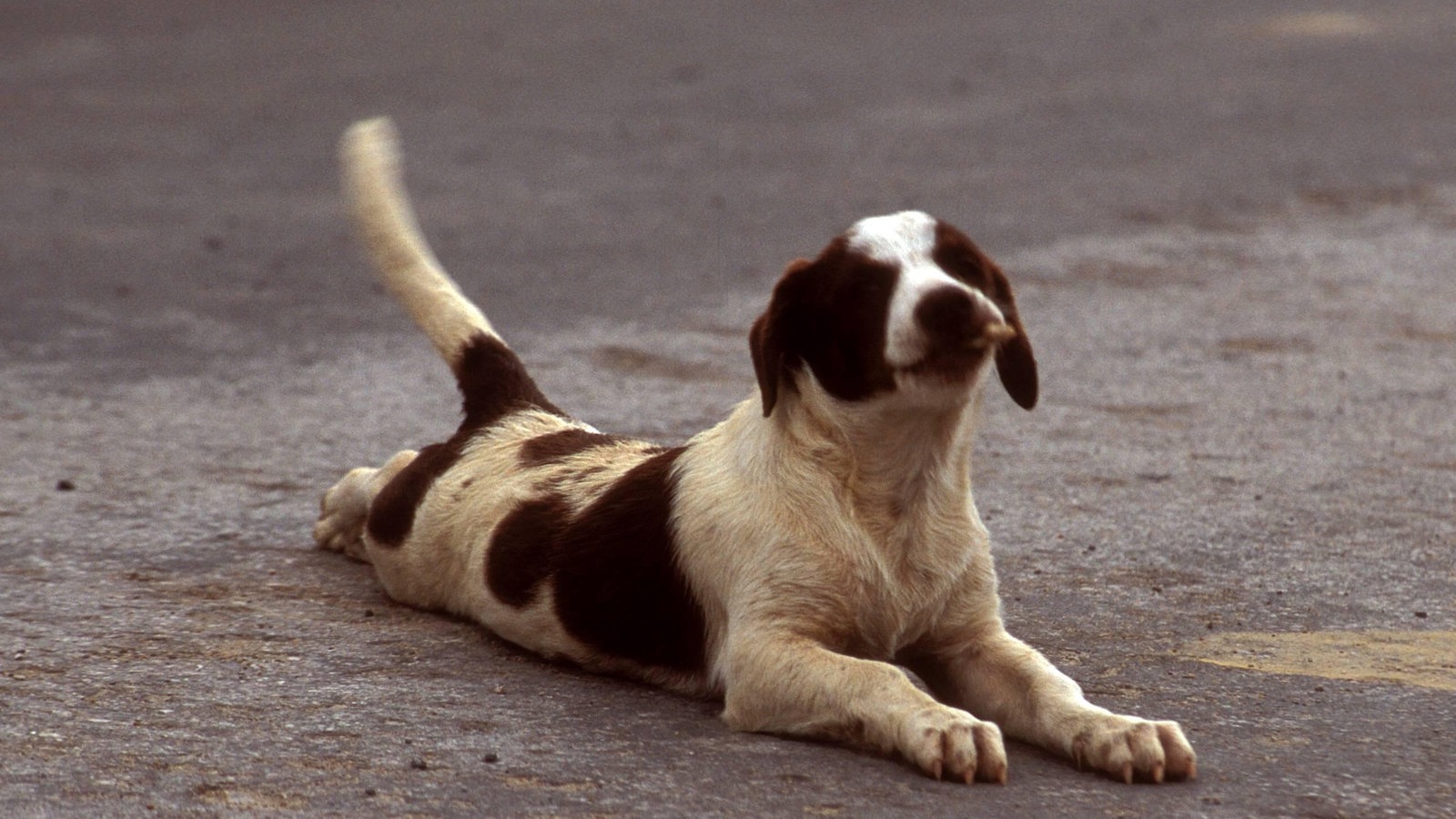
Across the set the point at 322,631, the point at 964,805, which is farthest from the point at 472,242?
the point at 964,805

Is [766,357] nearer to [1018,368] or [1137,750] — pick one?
[1018,368]

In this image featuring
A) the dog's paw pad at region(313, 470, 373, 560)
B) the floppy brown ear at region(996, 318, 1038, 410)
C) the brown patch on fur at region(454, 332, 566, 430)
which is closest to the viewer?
the floppy brown ear at region(996, 318, 1038, 410)

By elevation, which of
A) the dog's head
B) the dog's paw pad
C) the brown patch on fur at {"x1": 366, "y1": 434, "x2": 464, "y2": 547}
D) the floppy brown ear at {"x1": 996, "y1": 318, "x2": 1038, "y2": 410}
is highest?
the dog's head

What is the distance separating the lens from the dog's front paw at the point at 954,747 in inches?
148

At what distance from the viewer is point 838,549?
165 inches

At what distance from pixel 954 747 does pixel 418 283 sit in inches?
95.1

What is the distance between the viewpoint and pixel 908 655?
14.4 feet

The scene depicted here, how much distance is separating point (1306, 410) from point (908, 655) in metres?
3.51

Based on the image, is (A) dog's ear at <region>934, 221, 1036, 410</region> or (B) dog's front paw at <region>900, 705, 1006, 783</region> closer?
(B) dog's front paw at <region>900, 705, 1006, 783</region>

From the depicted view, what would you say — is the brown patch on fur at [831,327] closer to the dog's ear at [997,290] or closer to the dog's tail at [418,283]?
the dog's ear at [997,290]

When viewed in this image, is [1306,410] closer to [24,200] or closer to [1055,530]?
[1055,530]

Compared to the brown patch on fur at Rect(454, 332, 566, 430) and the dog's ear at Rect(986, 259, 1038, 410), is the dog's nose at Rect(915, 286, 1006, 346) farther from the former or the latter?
the brown patch on fur at Rect(454, 332, 566, 430)

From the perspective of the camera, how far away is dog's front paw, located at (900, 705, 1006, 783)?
12.4 feet

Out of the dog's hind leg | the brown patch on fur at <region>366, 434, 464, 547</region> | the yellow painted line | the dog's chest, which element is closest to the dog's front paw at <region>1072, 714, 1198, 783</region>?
the dog's chest
